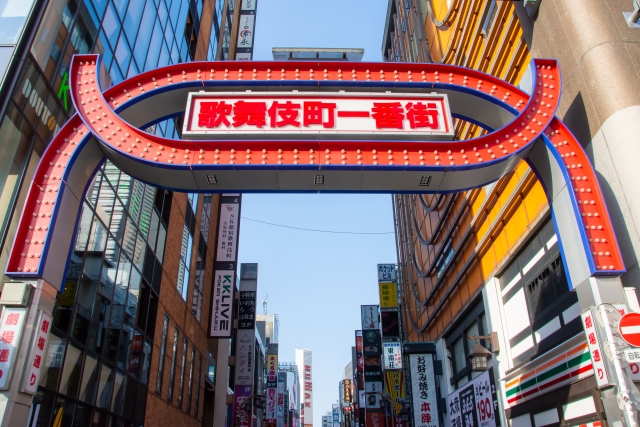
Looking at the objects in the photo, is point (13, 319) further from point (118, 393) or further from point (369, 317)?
point (369, 317)

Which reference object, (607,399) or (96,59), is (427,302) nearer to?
(607,399)

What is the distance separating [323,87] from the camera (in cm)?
1145

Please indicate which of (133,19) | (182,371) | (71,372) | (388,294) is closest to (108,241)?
(71,372)

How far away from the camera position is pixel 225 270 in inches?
1323

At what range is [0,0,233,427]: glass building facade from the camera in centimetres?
1208

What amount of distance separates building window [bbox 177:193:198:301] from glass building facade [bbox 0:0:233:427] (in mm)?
60

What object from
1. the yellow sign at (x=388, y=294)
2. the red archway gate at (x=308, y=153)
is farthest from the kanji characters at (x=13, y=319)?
the yellow sign at (x=388, y=294)

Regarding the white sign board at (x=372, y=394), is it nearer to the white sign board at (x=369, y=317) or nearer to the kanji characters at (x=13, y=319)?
the white sign board at (x=369, y=317)

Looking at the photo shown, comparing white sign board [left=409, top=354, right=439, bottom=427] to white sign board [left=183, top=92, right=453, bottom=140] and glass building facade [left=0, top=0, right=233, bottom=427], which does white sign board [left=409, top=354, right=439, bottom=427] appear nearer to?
glass building facade [left=0, top=0, right=233, bottom=427]

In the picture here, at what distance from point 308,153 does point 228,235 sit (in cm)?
2525

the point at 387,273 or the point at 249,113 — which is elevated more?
the point at 387,273

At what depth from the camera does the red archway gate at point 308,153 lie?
887 centimetres

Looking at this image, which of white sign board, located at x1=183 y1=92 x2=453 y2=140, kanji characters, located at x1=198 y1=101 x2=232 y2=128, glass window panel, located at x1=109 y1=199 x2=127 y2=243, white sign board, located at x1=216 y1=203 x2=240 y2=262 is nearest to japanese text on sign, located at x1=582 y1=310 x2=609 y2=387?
white sign board, located at x1=183 y1=92 x2=453 y2=140

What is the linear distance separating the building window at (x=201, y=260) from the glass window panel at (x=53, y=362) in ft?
50.9
